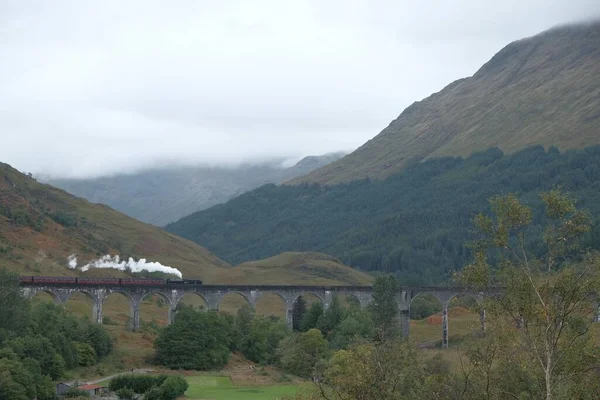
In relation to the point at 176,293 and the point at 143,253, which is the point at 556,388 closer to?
the point at 176,293

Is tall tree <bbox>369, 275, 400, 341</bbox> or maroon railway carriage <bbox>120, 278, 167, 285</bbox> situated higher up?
maroon railway carriage <bbox>120, 278, 167, 285</bbox>

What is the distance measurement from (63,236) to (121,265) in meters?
11.8

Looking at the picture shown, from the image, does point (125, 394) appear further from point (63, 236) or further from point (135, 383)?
point (63, 236)

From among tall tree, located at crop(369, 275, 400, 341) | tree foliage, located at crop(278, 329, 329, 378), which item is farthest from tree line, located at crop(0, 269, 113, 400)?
tall tree, located at crop(369, 275, 400, 341)

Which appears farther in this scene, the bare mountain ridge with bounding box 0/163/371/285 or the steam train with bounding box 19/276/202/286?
the bare mountain ridge with bounding box 0/163/371/285

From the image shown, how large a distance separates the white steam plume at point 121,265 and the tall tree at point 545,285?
10212 cm

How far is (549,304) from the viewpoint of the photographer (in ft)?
79.4

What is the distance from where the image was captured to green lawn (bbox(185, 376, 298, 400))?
2419 inches

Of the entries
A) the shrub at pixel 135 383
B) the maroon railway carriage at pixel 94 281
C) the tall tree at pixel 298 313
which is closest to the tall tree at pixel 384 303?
the tall tree at pixel 298 313

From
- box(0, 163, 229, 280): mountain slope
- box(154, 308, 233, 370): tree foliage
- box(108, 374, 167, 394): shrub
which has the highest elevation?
box(0, 163, 229, 280): mountain slope

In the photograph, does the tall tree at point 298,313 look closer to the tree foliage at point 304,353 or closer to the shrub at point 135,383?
the tree foliage at point 304,353

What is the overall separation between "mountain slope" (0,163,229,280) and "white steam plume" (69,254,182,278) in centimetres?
177

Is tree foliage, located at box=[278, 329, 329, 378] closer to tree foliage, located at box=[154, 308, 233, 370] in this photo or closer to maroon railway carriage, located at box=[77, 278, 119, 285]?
tree foliage, located at box=[154, 308, 233, 370]

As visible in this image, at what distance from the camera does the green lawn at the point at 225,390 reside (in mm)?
61438
